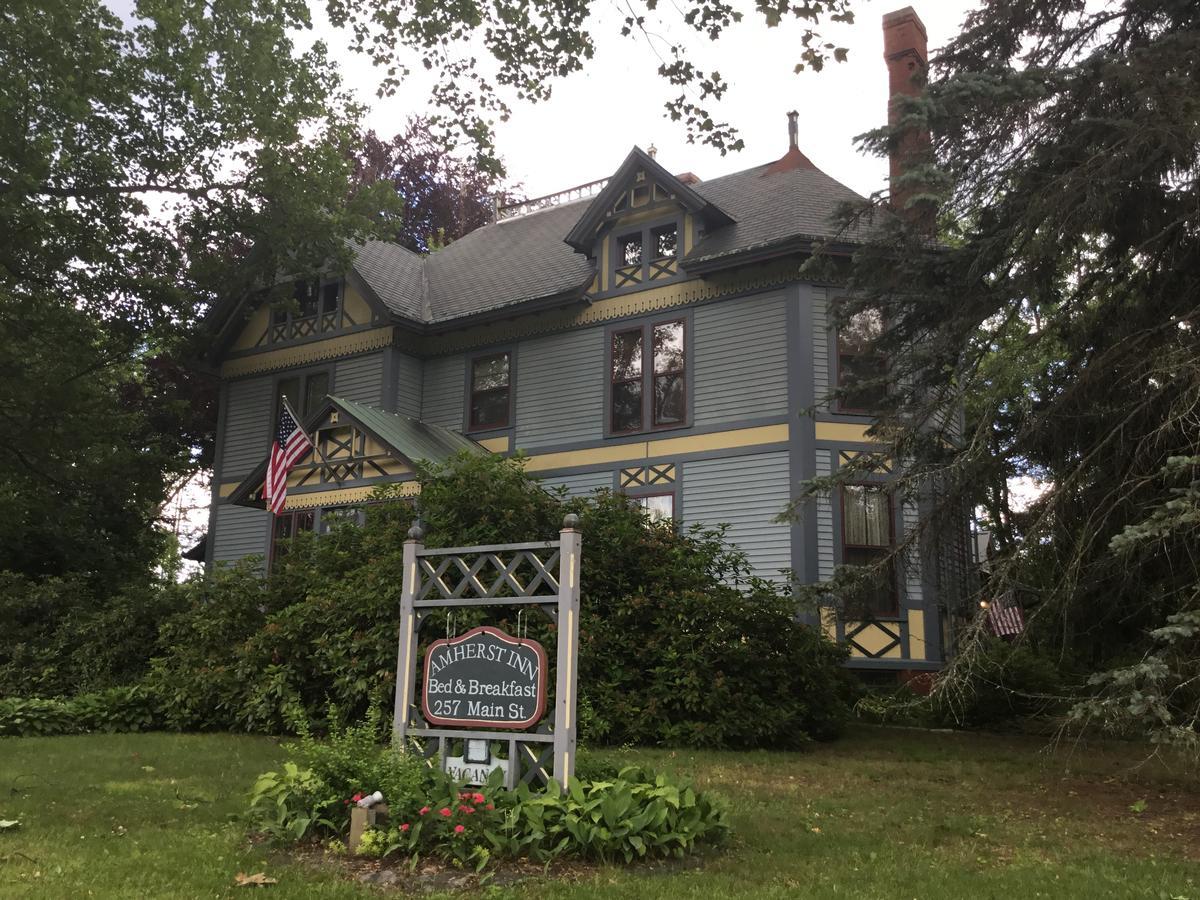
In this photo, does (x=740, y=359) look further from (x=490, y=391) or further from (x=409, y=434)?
(x=409, y=434)

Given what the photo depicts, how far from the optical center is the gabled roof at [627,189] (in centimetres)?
1825

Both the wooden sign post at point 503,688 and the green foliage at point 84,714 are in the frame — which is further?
the green foliage at point 84,714

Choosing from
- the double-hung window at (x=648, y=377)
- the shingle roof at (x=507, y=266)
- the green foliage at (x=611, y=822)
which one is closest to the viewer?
the green foliage at (x=611, y=822)

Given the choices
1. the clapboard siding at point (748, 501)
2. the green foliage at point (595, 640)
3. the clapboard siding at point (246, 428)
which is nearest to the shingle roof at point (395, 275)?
the clapboard siding at point (246, 428)

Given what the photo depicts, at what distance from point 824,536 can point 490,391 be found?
24.9 feet

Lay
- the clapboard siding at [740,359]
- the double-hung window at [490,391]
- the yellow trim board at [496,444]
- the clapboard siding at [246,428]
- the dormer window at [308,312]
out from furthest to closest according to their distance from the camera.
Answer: the clapboard siding at [246,428]
the dormer window at [308,312]
the double-hung window at [490,391]
the yellow trim board at [496,444]
the clapboard siding at [740,359]

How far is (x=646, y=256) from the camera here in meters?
18.9

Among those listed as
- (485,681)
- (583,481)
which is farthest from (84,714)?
(583,481)

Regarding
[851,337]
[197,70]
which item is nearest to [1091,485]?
[851,337]

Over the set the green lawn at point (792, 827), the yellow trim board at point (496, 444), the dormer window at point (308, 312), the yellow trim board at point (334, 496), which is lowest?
the green lawn at point (792, 827)

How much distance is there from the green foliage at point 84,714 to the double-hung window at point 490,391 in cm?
889

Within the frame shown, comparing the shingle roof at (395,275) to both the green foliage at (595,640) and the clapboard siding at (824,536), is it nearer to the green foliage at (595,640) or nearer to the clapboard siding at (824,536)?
the green foliage at (595,640)

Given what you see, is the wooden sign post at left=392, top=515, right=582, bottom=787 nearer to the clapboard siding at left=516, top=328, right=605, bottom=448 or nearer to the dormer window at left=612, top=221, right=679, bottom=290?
the clapboard siding at left=516, top=328, right=605, bottom=448

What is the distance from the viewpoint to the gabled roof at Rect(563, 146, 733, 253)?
18250 millimetres
